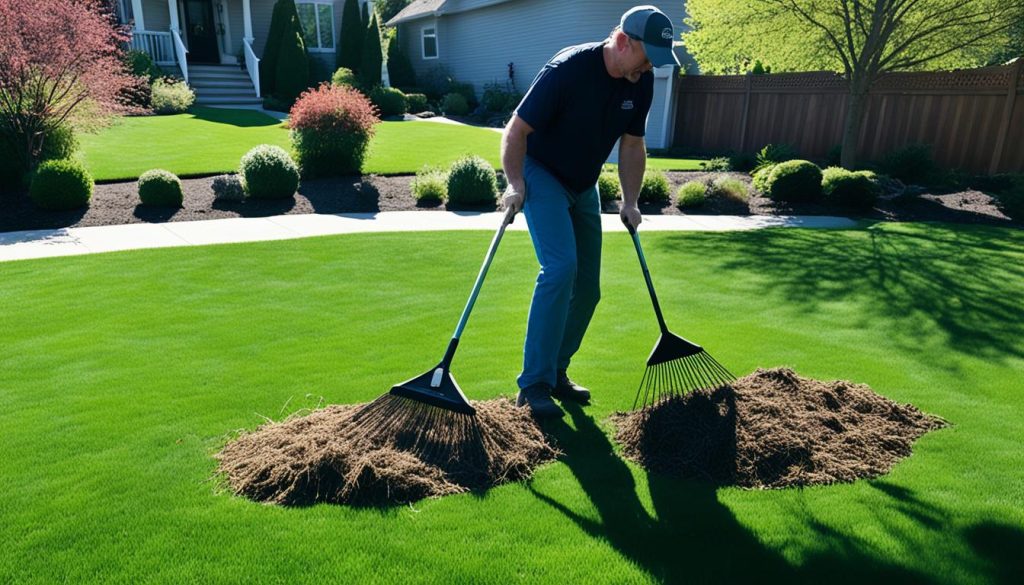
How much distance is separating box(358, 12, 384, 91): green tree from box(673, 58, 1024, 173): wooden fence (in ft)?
36.8

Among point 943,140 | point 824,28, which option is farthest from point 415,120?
point 943,140

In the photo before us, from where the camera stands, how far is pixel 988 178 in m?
12.8

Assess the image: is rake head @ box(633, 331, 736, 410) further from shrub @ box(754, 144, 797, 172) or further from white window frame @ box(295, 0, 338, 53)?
white window frame @ box(295, 0, 338, 53)

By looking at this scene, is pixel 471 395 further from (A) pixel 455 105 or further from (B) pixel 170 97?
(A) pixel 455 105

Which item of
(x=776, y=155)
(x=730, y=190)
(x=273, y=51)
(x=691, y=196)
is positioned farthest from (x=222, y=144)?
(x=776, y=155)

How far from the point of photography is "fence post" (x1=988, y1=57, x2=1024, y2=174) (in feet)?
41.1

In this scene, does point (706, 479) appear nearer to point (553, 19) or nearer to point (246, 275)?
point (246, 275)

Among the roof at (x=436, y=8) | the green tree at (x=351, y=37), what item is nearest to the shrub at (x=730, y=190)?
the roof at (x=436, y=8)

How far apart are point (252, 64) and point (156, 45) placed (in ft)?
9.85

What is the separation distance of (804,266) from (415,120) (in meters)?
17.1

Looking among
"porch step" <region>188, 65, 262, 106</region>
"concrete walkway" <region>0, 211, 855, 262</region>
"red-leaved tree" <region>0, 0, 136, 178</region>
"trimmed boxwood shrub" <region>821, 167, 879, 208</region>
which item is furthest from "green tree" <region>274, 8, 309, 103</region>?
"trimmed boxwood shrub" <region>821, 167, 879, 208</region>

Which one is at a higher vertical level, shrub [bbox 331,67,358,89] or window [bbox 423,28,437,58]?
window [bbox 423,28,437,58]

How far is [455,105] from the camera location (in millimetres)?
25172

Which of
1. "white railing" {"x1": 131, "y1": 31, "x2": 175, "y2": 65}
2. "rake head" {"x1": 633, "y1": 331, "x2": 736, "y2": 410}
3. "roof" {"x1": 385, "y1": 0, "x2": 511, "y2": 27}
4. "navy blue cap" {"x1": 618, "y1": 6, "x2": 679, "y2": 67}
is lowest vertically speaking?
"rake head" {"x1": 633, "y1": 331, "x2": 736, "y2": 410}
